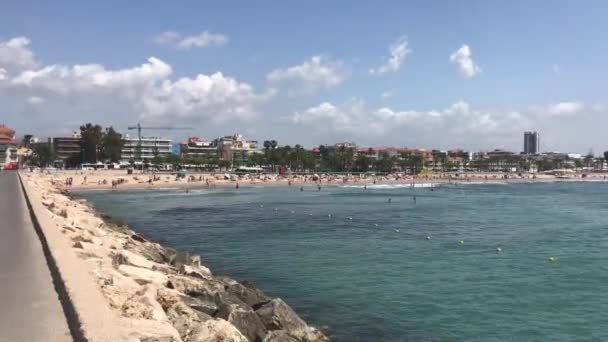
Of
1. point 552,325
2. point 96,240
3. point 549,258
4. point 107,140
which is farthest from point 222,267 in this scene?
point 107,140

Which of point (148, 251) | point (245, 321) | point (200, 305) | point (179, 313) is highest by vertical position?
point (179, 313)

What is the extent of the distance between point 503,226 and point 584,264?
588 inches

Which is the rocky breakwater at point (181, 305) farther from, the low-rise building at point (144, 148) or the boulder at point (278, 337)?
the low-rise building at point (144, 148)

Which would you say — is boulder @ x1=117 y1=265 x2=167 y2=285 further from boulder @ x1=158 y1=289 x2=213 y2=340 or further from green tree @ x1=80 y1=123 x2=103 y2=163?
green tree @ x1=80 y1=123 x2=103 y2=163

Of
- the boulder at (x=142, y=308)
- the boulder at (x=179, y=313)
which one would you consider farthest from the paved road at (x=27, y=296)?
the boulder at (x=179, y=313)

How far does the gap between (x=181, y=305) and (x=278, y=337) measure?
2085mm

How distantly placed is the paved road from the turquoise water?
23.3 ft

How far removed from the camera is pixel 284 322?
12.5 m

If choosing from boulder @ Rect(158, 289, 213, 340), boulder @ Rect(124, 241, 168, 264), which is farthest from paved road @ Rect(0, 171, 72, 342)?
boulder @ Rect(124, 241, 168, 264)

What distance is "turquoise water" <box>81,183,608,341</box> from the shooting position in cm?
1467

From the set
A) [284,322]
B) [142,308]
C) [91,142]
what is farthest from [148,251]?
[91,142]

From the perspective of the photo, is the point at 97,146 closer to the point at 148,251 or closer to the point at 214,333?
the point at 148,251

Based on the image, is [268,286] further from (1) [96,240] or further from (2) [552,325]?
(2) [552,325]

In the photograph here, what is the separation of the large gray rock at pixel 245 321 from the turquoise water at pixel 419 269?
2788 millimetres
